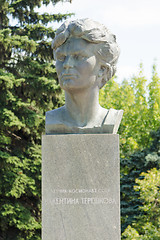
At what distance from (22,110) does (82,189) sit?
327 inches

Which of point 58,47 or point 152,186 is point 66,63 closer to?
point 58,47

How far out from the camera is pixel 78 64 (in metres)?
5.32

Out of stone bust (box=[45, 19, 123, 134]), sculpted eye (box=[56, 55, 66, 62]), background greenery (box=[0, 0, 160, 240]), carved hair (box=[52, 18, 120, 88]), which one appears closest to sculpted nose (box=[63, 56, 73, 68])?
stone bust (box=[45, 19, 123, 134])

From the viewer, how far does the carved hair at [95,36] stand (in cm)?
530

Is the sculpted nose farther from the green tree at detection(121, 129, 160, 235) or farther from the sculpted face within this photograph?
the green tree at detection(121, 129, 160, 235)

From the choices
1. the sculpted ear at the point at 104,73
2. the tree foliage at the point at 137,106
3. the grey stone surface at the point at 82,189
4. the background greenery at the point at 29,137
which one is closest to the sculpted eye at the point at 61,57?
the sculpted ear at the point at 104,73

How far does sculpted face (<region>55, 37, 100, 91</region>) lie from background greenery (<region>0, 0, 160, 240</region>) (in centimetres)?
737

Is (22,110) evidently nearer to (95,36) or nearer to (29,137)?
(29,137)

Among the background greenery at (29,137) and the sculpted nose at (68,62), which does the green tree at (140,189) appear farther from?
the sculpted nose at (68,62)

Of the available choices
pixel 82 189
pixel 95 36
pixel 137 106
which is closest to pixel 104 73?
pixel 95 36

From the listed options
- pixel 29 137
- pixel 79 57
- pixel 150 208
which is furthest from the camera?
pixel 29 137

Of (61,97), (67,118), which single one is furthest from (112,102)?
(67,118)

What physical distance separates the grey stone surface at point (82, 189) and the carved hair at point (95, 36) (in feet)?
3.43

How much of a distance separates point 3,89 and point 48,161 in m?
8.04
